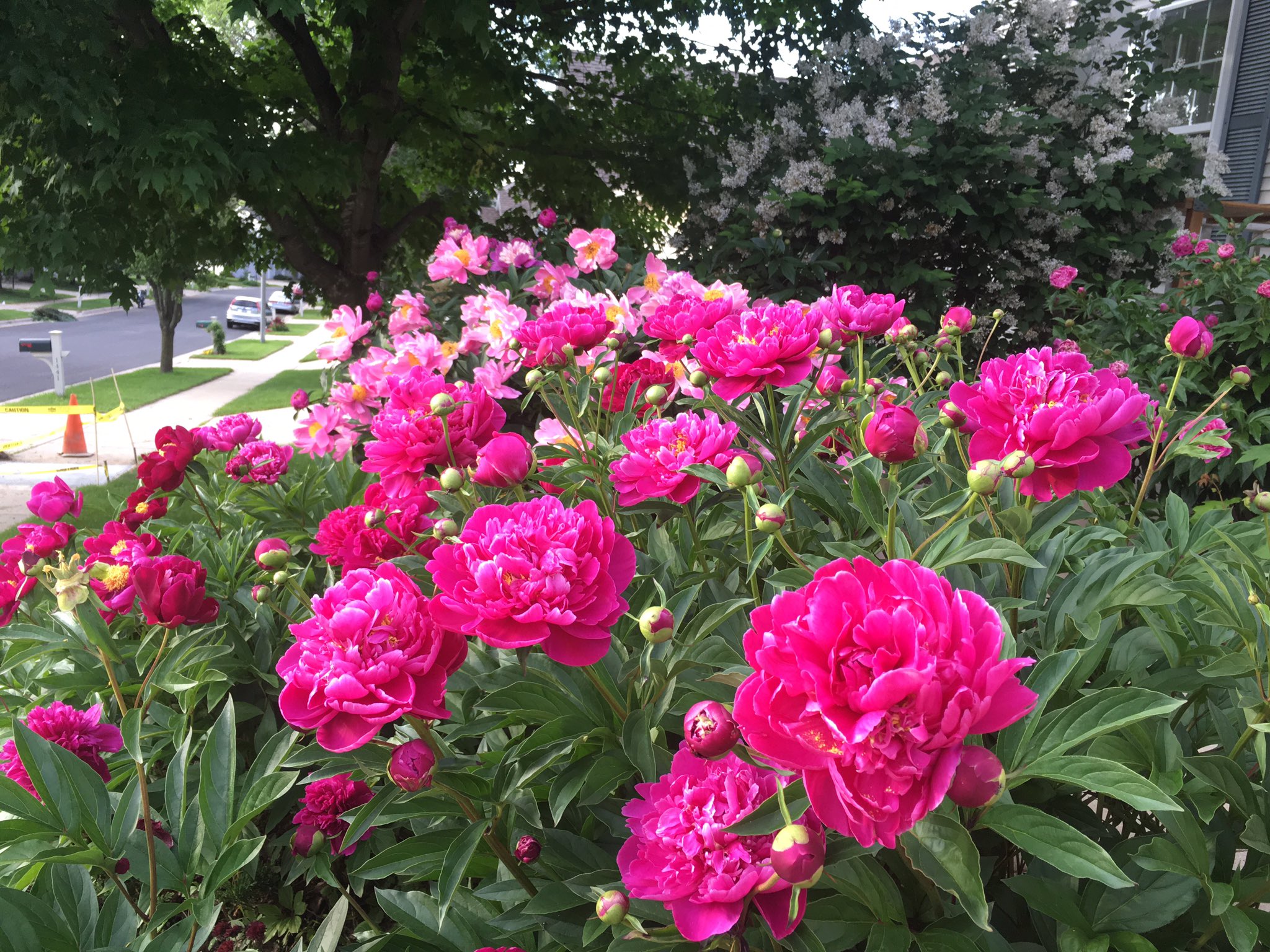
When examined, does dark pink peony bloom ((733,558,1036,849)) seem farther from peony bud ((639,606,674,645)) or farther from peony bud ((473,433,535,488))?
peony bud ((473,433,535,488))

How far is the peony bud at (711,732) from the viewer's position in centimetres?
68

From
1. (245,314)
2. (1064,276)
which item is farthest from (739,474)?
(245,314)

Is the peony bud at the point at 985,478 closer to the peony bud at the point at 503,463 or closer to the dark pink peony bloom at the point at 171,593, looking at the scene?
the peony bud at the point at 503,463

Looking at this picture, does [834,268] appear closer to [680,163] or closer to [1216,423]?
[680,163]

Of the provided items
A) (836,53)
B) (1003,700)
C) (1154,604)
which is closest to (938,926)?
(1003,700)

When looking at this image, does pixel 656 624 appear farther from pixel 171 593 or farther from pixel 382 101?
pixel 382 101

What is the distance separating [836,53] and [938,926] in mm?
5521

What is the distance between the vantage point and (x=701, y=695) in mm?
901

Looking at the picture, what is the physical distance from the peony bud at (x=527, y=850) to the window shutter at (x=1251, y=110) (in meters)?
9.28

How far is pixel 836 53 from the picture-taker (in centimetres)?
525

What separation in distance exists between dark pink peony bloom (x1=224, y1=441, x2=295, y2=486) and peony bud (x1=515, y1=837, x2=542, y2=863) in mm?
1298

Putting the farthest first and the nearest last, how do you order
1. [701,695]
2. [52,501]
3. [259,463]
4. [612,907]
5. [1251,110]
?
[1251,110], [259,463], [52,501], [701,695], [612,907]

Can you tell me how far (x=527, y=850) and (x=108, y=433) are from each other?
37.0ft

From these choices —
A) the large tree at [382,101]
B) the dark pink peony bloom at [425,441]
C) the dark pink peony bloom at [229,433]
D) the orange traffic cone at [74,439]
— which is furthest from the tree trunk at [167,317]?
the dark pink peony bloom at [425,441]
